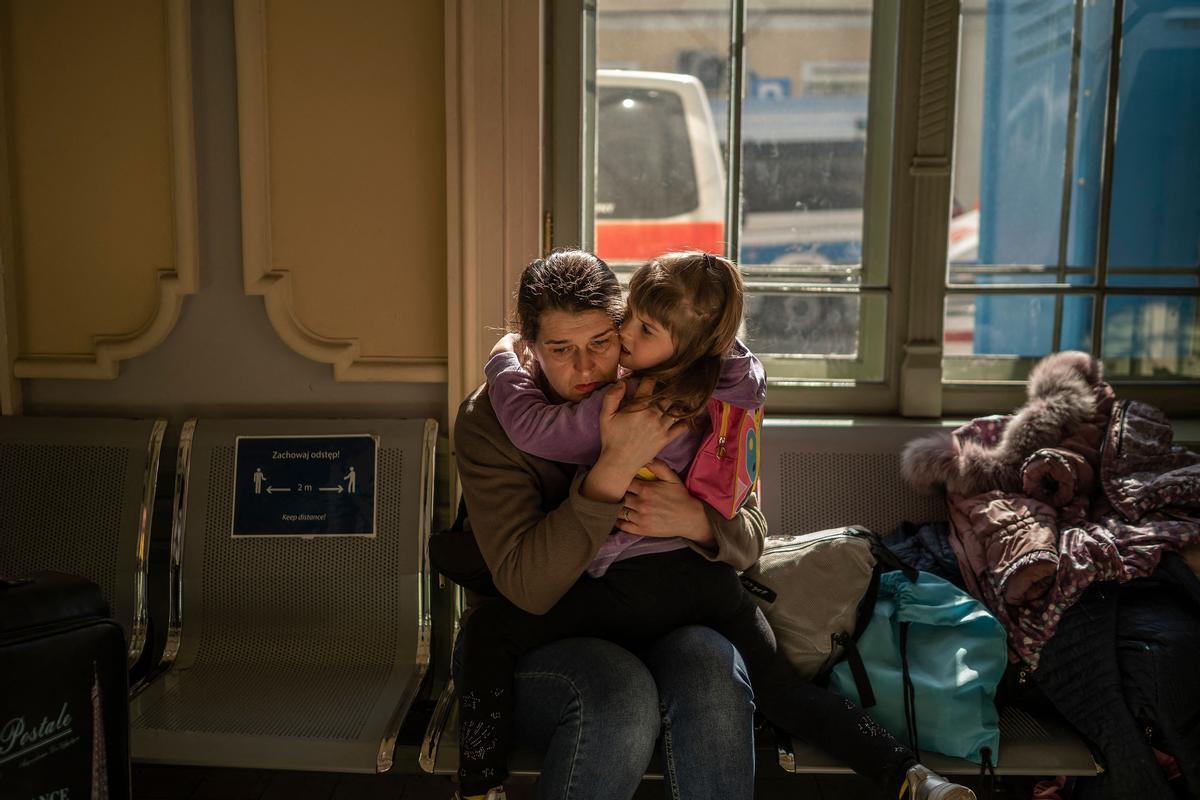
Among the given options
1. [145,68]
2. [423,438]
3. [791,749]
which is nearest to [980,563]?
[791,749]

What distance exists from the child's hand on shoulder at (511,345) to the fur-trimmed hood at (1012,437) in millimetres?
1086

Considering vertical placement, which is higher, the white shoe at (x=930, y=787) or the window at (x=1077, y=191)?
the window at (x=1077, y=191)

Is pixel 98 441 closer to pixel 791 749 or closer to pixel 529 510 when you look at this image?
pixel 529 510

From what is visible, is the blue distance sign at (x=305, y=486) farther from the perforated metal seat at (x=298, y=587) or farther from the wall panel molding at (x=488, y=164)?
the wall panel molding at (x=488, y=164)

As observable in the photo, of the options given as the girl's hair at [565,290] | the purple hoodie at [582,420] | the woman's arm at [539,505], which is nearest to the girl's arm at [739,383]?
the purple hoodie at [582,420]

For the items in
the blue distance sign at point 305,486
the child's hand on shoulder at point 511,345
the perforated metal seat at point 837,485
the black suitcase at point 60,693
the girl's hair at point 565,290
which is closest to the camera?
the black suitcase at point 60,693

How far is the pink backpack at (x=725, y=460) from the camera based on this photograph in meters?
1.93

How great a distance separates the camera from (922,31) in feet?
8.93

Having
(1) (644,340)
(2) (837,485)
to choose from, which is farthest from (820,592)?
(1) (644,340)

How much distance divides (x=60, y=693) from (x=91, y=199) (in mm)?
1473

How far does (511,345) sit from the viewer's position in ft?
6.87

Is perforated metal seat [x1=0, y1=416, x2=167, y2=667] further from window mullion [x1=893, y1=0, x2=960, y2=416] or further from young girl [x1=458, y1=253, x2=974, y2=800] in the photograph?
window mullion [x1=893, y1=0, x2=960, y2=416]

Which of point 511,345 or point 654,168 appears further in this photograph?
point 654,168

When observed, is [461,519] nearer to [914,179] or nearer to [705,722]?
[705,722]
